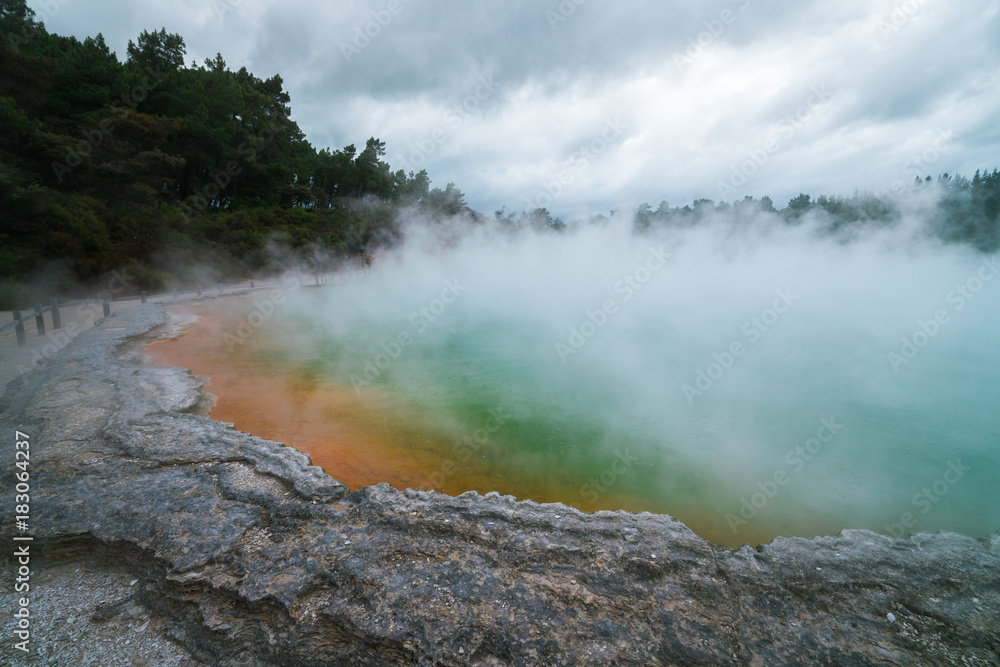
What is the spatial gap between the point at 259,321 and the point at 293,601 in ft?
30.1

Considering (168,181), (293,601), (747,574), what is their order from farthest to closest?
(168,181) < (747,574) < (293,601)

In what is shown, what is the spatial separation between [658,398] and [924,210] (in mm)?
18859

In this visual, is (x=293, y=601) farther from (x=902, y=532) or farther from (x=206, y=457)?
(x=902, y=532)

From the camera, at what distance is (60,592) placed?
1.93 m

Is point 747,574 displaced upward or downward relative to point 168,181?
downward

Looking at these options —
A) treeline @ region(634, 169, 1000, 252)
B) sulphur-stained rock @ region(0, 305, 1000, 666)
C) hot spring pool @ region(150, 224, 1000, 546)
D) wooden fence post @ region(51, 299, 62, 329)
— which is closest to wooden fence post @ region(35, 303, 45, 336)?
wooden fence post @ region(51, 299, 62, 329)

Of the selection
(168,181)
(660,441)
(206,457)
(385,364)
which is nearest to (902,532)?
(660,441)

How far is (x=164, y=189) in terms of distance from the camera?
18.5 meters

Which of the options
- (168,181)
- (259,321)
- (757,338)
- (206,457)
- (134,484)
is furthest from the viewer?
(168,181)

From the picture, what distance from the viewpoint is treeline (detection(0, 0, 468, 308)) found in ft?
36.3

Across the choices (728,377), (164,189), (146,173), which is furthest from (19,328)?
(164,189)

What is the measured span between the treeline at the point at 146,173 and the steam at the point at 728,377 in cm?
551

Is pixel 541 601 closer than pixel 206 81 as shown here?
Yes

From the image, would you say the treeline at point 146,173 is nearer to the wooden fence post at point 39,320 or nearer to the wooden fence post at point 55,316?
the wooden fence post at point 55,316
